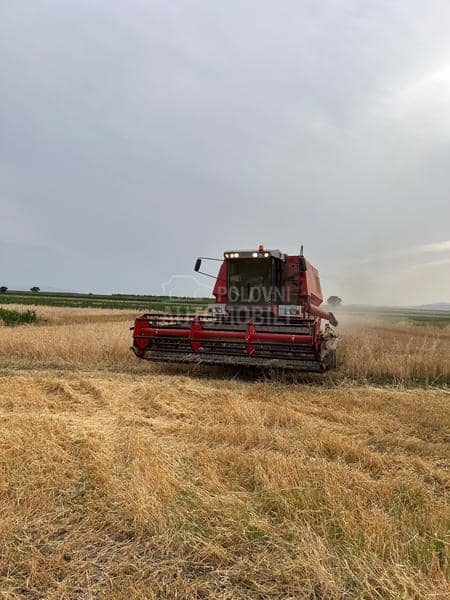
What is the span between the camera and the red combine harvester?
6.70m

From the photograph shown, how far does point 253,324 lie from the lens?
22.9 ft

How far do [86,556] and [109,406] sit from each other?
2929mm

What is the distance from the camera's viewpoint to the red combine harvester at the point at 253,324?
6.70 meters

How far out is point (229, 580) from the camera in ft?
6.56

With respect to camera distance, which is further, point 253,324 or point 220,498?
point 253,324

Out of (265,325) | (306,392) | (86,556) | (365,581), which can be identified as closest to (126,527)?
(86,556)

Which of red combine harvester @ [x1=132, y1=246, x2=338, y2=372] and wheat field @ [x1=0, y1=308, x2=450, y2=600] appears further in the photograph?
red combine harvester @ [x1=132, y1=246, x2=338, y2=372]

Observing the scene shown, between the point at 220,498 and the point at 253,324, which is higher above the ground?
the point at 253,324

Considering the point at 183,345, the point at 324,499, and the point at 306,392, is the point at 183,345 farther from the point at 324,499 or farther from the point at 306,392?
the point at 324,499

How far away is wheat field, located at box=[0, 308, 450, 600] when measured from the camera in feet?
6.49

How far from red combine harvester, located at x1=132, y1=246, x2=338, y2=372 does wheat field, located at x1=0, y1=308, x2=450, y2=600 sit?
1334 millimetres

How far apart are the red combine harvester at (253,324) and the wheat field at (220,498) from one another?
4.38 feet

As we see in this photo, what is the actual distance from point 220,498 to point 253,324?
14.5 feet

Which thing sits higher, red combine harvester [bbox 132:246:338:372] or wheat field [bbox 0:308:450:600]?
red combine harvester [bbox 132:246:338:372]
